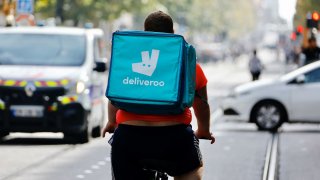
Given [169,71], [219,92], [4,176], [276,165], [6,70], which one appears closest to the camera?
[169,71]

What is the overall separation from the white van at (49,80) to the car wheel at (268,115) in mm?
4676

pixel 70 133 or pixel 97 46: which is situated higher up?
pixel 97 46

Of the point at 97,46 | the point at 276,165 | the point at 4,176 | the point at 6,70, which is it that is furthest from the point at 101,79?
the point at 4,176

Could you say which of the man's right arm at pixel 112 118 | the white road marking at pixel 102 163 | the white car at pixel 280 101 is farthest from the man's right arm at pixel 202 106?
the white car at pixel 280 101

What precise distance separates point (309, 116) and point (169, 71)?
52.8ft

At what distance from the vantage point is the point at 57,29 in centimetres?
1864

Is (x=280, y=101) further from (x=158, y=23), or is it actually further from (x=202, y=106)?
(x=158, y=23)

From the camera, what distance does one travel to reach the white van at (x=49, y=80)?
17.4m

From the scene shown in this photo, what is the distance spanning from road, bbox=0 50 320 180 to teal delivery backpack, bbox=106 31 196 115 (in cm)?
675

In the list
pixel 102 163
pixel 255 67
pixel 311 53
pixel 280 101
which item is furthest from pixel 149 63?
pixel 255 67

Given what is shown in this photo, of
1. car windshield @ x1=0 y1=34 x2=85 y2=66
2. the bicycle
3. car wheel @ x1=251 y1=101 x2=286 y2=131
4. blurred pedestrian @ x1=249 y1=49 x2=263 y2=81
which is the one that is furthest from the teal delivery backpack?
blurred pedestrian @ x1=249 y1=49 x2=263 y2=81

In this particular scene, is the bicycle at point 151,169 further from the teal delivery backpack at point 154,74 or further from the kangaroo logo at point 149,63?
the kangaroo logo at point 149,63

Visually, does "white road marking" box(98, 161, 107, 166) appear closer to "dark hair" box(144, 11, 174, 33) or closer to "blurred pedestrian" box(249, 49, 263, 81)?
"dark hair" box(144, 11, 174, 33)

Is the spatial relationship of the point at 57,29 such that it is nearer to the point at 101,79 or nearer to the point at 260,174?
the point at 101,79
